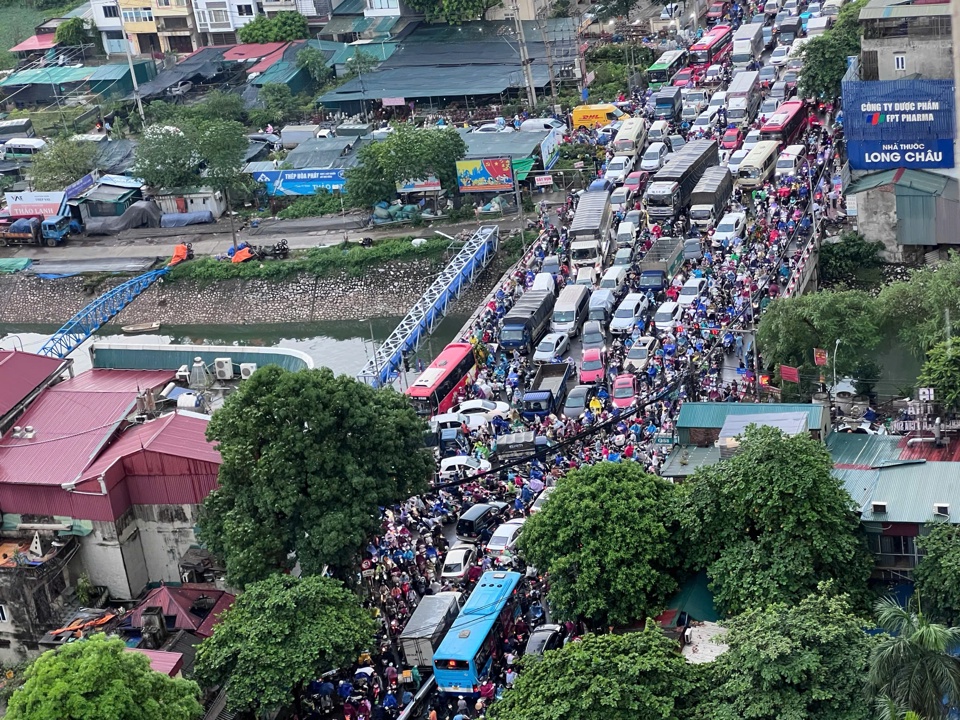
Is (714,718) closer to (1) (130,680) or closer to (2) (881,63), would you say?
(1) (130,680)

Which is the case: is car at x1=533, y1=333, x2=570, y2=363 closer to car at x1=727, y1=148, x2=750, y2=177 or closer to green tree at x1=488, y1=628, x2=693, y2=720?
car at x1=727, y1=148, x2=750, y2=177

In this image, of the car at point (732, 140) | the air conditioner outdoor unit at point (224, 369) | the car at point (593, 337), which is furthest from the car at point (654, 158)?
the air conditioner outdoor unit at point (224, 369)

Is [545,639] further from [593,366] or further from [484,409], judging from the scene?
[593,366]

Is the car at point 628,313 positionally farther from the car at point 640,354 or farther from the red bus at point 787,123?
the red bus at point 787,123

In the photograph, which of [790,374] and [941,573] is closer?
[941,573]

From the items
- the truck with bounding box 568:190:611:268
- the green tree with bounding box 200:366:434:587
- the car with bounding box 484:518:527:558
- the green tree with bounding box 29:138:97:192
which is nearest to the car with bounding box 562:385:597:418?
the car with bounding box 484:518:527:558

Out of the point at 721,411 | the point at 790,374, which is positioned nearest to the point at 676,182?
the point at 790,374
